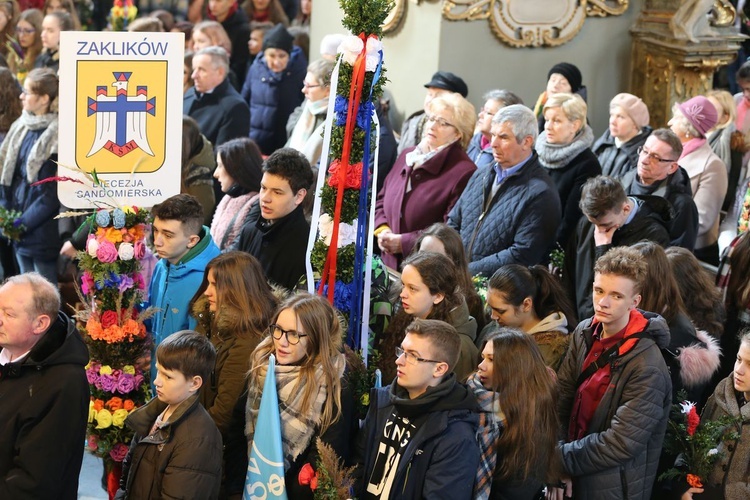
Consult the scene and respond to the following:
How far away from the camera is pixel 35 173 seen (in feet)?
25.3

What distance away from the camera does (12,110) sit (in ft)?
28.4

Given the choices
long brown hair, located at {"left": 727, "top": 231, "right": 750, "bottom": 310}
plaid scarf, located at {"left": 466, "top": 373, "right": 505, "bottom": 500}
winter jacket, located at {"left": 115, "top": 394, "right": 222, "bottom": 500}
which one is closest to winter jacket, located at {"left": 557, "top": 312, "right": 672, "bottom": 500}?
plaid scarf, located at {"left": 466, "top": 373, "right": 505, "bottom": 500}

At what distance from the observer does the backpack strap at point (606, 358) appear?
→ 186 inches

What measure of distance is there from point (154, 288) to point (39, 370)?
153cm

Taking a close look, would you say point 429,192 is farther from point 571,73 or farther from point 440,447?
point 440,447

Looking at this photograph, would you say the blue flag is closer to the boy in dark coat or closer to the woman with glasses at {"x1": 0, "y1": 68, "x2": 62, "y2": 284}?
the boy in dark coat

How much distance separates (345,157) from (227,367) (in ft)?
3.46

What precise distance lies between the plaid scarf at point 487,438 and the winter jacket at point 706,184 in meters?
3.64

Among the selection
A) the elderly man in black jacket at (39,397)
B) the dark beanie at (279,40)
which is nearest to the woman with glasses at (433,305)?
the elderly man in black jacket at (39,397)

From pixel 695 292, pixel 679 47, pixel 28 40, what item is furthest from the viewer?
pixel 28 40

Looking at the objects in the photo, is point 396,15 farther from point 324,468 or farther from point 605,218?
point 324,468

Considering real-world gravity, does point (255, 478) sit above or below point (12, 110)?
below

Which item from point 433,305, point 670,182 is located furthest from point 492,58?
point 433,305

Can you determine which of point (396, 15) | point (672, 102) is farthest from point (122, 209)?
point (672, 102)
